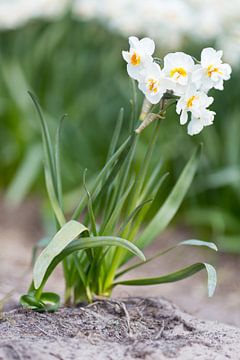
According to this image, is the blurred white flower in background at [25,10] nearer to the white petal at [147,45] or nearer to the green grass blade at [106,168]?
the green grass blade at [106,168]

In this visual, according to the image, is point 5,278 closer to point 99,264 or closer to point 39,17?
point 99,264

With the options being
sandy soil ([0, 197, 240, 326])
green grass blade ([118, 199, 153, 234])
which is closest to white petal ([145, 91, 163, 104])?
green grass blade ([118, 199, 153, 234])

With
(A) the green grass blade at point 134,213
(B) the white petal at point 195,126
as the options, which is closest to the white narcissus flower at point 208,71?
(B) the white petal at point 195,126

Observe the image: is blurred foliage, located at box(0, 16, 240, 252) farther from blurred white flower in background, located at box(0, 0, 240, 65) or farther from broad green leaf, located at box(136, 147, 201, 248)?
broad green leaf, located at box(136, 147, 201, 248)

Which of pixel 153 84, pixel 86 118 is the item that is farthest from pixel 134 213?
pixel 86 118

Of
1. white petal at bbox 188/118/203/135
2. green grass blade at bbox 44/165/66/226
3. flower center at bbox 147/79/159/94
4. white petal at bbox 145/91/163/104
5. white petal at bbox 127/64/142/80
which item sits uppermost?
white petal at bbox 127/64/142/80

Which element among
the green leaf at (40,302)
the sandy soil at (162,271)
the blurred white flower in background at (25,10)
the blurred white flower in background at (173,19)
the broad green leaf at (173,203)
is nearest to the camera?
the green leaf at (40,302)

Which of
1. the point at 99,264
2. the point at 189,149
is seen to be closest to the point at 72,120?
the point at 189,149
